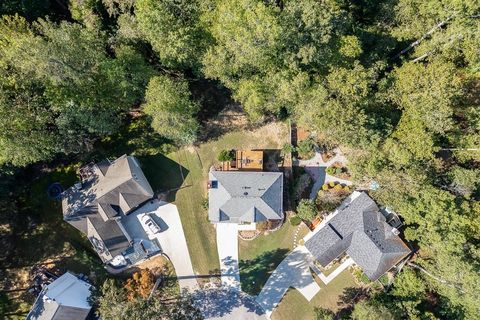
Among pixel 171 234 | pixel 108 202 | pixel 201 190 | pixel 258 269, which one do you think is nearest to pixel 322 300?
pixel 258 269

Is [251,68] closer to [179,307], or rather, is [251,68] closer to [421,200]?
[421,200]

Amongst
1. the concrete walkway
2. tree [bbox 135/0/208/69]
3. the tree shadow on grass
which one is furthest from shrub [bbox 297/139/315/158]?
tree [bbox 135/0/208/69]

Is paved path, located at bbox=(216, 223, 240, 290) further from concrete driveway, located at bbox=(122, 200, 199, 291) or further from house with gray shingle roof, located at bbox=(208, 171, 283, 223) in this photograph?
concrete driveway, located at bbox=(122, 200, 199, 291)

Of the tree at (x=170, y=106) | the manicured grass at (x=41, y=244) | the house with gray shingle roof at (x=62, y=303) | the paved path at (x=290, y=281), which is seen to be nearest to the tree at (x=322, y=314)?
the paved path at (x=290, y=281)

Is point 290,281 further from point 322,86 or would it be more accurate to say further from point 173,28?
point 173,28

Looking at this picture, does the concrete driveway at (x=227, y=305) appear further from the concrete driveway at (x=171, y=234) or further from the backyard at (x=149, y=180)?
the backyard at (x=149, y=180)
